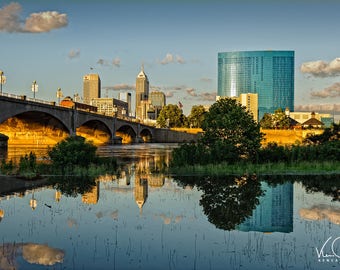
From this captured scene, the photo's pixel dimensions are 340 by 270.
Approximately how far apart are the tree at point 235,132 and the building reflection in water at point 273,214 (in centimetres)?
1551

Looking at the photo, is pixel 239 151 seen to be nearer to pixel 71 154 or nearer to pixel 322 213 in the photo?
pixel 71 154

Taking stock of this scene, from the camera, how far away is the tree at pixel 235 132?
1705 inches

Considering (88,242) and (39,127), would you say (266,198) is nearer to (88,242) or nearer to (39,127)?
(88,242)

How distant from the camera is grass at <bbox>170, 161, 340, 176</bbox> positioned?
37.3 m

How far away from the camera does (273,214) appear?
67.3ft

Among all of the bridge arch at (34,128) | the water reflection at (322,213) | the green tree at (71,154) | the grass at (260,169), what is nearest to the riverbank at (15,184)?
the green tree at (71,154)

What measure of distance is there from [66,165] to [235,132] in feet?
55.9

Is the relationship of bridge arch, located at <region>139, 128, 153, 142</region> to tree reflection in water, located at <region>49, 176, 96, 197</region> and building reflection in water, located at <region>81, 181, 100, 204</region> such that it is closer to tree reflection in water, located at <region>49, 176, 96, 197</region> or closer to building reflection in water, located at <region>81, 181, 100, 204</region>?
tree reflection in water, located at <region>49, 176, 96, 197</region>

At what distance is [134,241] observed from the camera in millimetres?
15672

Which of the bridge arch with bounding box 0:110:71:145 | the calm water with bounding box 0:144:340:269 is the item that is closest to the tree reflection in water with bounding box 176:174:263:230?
the calm water with bounding box 0:144:340:269

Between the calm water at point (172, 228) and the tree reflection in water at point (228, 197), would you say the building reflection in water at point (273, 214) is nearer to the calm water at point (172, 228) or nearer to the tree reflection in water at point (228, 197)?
the calm water at point (172, 228)

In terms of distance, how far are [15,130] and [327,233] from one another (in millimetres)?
100531

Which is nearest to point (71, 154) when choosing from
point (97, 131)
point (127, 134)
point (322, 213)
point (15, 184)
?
point (15, 184)

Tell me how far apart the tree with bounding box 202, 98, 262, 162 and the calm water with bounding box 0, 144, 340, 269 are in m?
14.2
